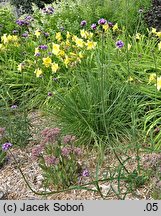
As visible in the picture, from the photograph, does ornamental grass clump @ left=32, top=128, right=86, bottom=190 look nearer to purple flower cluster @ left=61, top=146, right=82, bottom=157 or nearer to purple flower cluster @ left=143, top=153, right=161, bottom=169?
purple flower cluster @ left=61, top=146, right=82, bottom=157

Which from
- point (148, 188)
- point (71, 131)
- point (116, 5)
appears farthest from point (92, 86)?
point (116, 5)

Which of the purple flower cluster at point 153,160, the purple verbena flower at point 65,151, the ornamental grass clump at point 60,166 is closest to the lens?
the purple flower cluster at point 153,160

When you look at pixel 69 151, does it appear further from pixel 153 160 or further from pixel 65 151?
pixel 153 160

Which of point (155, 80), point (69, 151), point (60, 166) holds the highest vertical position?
point (155, 80)

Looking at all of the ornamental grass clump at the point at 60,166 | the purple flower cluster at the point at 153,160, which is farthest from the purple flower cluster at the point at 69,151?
the purple flower cluster at the point at 153,160

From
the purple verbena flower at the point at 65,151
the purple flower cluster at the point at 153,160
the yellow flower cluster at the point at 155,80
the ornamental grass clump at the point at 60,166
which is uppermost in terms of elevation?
the yellow flower cluster at the point at 155,80

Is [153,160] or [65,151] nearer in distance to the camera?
[153,160]

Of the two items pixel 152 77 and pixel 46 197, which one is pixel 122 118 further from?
pixel 46 197

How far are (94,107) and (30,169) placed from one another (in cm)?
78

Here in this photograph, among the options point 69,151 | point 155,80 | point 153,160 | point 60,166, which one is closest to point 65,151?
point 69,151

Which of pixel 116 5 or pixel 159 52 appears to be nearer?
pixel 159 52

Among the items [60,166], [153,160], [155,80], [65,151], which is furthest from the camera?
[155,80]

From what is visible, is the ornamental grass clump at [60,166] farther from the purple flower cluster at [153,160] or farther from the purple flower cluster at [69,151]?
the purple flower cluster at [153,160]

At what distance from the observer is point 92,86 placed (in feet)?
12.4
